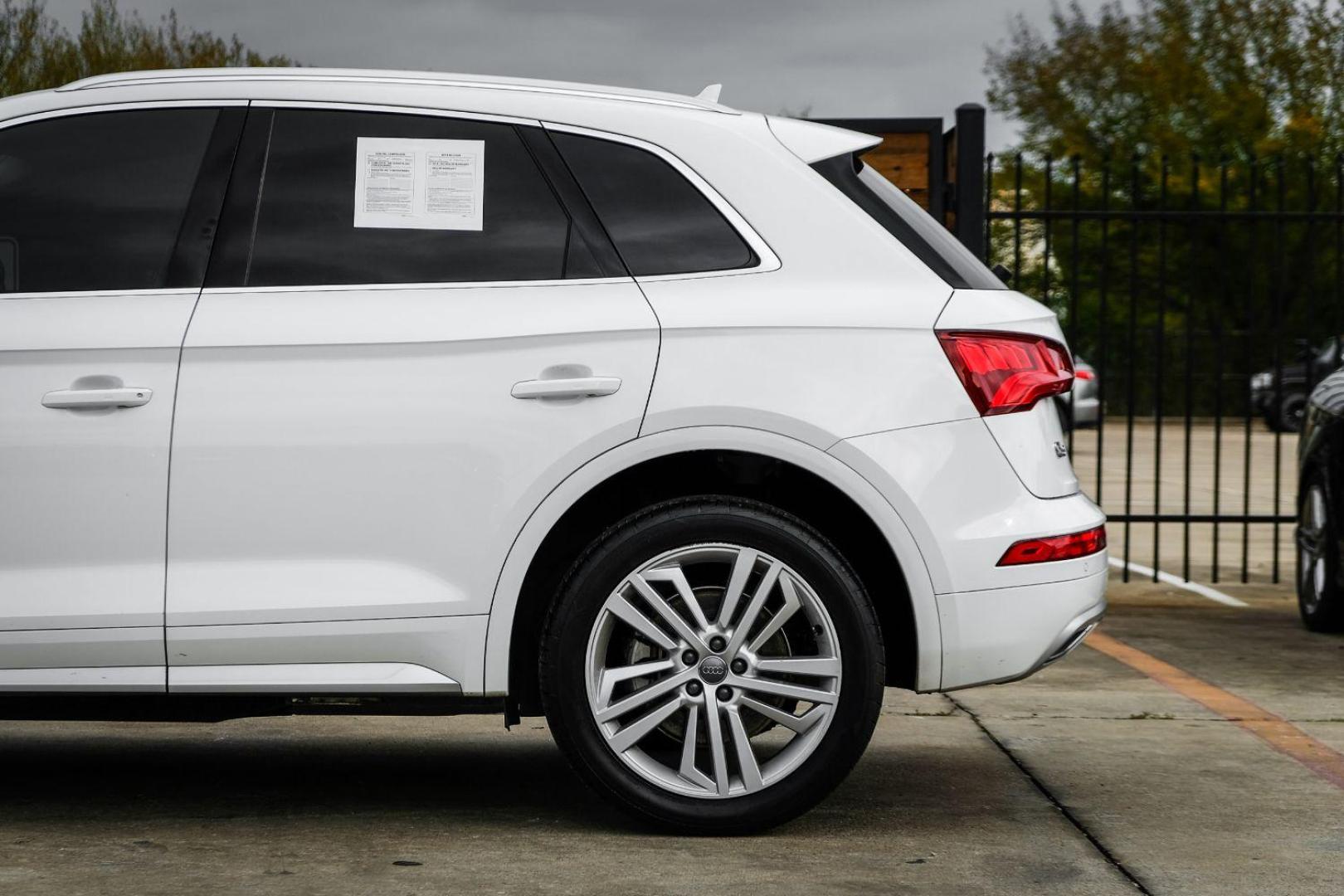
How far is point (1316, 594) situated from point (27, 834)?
5781mm

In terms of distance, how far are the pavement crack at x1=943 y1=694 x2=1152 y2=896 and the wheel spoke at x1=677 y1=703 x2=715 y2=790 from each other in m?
0.94

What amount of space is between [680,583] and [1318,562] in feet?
15.7

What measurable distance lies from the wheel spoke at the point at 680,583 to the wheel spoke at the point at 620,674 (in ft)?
0.44

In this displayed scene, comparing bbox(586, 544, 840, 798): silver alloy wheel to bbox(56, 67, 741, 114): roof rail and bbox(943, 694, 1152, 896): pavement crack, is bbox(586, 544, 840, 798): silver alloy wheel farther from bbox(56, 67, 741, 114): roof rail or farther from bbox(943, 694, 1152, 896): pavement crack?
bbox(56, 67, 741, 114): roof rail

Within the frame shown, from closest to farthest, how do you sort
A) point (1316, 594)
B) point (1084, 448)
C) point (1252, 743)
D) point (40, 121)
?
point (40, 121), point (1252, 743), point (1316, 594), point (1084, 448)

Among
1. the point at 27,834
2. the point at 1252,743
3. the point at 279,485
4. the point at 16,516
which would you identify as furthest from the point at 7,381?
the point at 1252,743

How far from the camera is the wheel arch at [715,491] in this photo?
4.19 metres

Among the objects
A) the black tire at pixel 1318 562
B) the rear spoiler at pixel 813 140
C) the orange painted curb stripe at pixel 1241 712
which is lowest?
the orange painted curb stripe at pixel 1241 712

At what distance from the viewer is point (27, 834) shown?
14.3 ft

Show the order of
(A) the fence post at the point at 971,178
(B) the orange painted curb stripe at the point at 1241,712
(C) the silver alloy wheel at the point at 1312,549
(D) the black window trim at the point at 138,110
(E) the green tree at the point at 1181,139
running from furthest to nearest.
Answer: (E) the green tree at the point at 1181,139, (A) the fence post at the point at 971,178, (C) the silver alloy wheel at the point at 1312,549, (B) the orange painted curb stripe at the point at 1241,712, (D) the black window trim at the point at 138,110

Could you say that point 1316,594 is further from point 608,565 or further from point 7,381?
point 7,381

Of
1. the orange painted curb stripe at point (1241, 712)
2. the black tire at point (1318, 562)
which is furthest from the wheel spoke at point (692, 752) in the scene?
the black tire at point (1318, 562)

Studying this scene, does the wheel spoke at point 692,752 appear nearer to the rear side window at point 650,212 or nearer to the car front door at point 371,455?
the car front door at point 371,455

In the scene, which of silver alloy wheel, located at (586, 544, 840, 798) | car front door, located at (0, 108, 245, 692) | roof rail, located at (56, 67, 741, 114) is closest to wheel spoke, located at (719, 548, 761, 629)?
silver alloy wheel, located at (586, 544, 840, 798)
